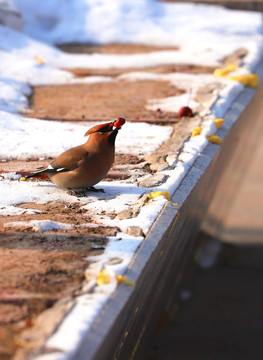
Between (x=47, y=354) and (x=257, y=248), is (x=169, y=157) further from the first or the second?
(x=257, y=248)

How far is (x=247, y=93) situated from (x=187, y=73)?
108 centimetres

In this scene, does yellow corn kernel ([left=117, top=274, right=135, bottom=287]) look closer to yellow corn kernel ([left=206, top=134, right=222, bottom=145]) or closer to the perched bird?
the perched bird

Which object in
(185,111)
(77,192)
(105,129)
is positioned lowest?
(77,192)

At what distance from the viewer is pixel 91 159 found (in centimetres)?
429

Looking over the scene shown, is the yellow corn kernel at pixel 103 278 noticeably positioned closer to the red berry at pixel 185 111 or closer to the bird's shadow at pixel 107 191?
the bird's shadow at pixel 107 191

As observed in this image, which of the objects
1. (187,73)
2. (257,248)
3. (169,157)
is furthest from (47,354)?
(257,248)

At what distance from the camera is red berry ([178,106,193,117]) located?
21.2 ft

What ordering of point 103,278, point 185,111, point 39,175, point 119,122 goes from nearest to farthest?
point 103,278 → point 119,122 → point 39,175 → point 185,111

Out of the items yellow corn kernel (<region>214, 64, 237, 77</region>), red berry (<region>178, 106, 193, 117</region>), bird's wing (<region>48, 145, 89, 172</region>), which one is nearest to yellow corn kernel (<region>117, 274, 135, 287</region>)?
bird's wing (<region>48, 145, 89, 172</region>)

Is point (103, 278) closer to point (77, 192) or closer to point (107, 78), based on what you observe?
point (77, 192)

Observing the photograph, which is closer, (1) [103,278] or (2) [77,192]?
(1) [103,278]

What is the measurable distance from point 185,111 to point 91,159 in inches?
93.2

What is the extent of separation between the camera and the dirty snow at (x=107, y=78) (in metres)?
3.89

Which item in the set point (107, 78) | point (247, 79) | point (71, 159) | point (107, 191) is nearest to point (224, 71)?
point (247, 79)
